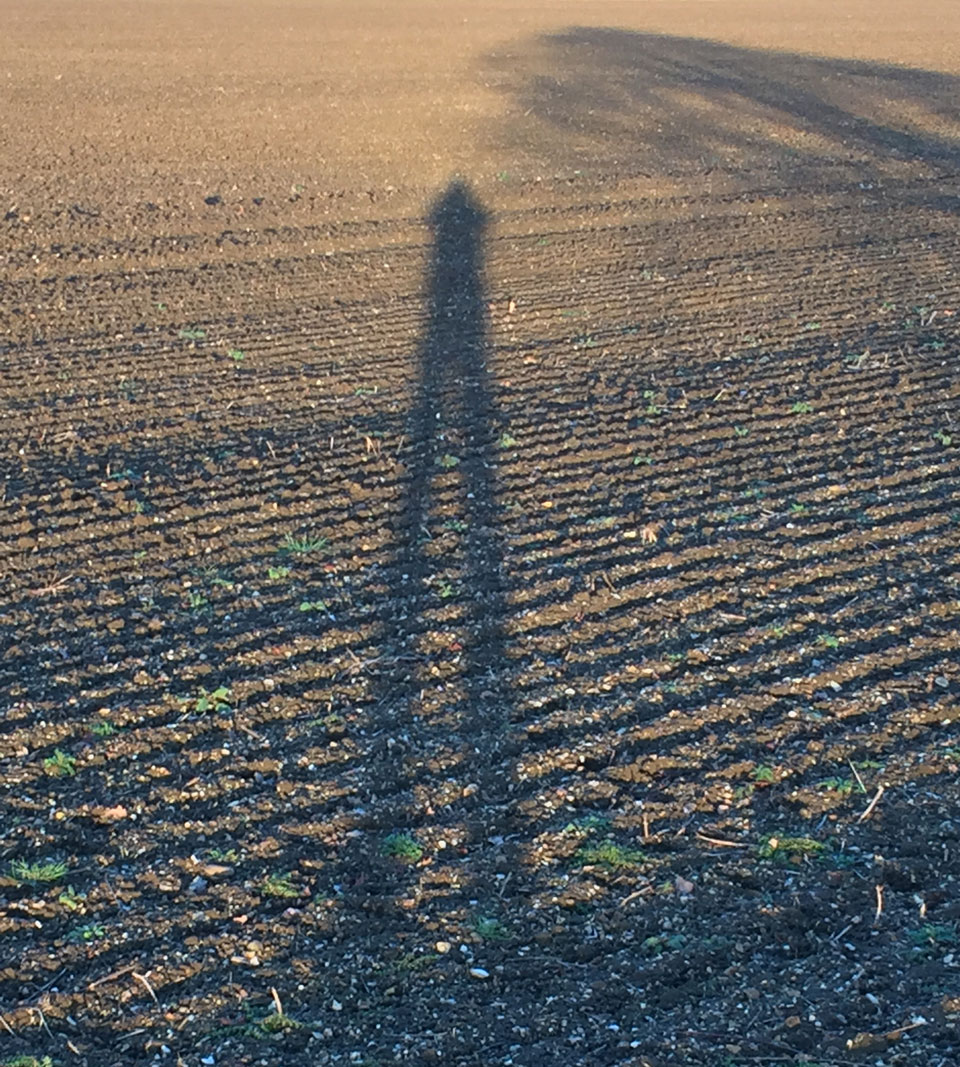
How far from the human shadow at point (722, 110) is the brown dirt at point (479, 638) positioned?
428 cm

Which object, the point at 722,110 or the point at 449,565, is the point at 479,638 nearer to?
the point at 449,565

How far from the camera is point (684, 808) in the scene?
15.7 feet

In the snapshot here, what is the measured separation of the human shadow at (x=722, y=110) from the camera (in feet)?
58.4

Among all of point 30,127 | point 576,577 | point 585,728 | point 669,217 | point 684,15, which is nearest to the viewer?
point 585,728

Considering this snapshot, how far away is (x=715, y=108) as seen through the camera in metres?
22.3

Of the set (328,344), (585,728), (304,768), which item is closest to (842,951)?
(585,728)

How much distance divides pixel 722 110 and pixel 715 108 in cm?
29

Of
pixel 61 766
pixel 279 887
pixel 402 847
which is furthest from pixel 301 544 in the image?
pixel 279 887

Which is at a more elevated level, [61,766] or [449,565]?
[449,565]

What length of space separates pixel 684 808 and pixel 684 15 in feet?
130

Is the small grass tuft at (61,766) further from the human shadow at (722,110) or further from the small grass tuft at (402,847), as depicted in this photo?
the human shadow at (722,110)

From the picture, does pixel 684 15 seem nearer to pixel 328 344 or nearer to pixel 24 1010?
pixel 328 344

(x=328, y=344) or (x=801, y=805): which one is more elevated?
(x=328, y=344)

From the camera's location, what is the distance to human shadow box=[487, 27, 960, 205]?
17.8 metres
